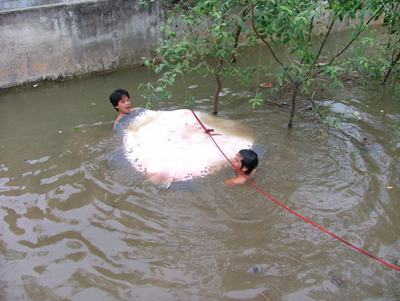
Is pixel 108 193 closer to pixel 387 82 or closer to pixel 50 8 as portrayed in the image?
pixel 50 8

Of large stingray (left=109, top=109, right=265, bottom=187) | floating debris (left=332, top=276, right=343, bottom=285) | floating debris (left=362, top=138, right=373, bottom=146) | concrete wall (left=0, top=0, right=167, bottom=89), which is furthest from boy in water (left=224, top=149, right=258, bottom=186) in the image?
concrete wall (left=0, top=0, right=167, bottom=89)

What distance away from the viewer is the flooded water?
7.71 feet

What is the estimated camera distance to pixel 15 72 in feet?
19.5

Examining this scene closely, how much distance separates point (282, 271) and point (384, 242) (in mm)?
942

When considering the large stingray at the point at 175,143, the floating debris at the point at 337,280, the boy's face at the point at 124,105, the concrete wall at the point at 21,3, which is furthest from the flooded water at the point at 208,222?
the concrete wall at the point at 21,3

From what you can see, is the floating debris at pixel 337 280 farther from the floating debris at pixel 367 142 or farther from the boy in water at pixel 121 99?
the boy in water at pixel 121 99

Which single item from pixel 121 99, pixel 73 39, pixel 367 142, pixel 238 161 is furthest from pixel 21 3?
pixel 367 142

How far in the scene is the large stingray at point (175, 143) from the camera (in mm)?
3554

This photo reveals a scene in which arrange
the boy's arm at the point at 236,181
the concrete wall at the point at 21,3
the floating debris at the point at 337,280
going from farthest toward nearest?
the concrete wall at the point at 21,3 < the boy's arm at the point at 236,181 < the floating debris at the point at 337,280

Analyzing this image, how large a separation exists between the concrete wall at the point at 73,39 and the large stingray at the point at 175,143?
2.92 meters

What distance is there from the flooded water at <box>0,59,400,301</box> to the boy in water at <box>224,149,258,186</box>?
0.10m

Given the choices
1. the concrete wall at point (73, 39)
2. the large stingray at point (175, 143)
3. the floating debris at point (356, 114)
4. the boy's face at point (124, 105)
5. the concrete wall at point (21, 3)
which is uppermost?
the concrete wall at point (21, 3)

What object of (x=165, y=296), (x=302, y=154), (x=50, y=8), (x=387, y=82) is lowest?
(x=165, y=296)

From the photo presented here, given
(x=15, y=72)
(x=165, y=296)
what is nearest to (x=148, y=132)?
(x=165, y=296)
